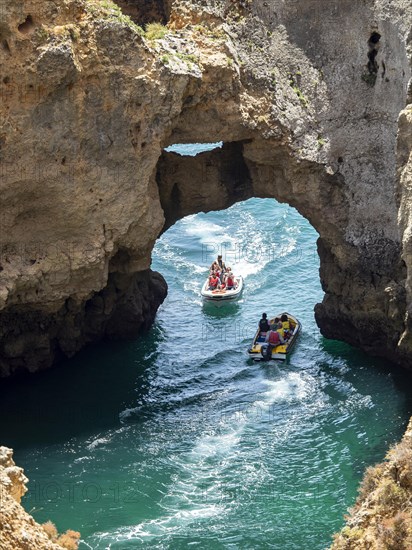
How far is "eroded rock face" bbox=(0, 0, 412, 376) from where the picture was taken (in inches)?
1190

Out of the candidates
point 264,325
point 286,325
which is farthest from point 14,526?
point 286,325

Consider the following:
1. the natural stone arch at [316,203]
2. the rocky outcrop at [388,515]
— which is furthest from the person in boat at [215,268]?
the rocky outcrop at [388,515]

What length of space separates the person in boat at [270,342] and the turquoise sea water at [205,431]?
1.93 ft

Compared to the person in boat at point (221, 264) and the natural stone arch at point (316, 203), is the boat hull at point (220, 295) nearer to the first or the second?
the person in boat at point (221, 264)

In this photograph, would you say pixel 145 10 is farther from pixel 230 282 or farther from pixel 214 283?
pixel 230 282

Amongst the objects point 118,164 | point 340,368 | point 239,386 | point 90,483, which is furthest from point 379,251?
point 90,483

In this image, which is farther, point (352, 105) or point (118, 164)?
point (352, 105)

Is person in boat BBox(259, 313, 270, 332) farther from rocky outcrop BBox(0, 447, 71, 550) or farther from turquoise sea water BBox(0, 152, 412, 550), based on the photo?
rocky outcrop BBox(0, 447, 71, 550)

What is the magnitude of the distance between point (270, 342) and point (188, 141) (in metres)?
8.39

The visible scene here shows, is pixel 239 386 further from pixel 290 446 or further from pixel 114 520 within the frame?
pixel 114 520

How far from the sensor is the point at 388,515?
18.0m

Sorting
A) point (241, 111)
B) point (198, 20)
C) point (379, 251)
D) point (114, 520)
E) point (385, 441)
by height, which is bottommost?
point (114, 520)

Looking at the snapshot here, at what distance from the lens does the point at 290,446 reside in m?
31.6

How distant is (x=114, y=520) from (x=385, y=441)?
8.80m
